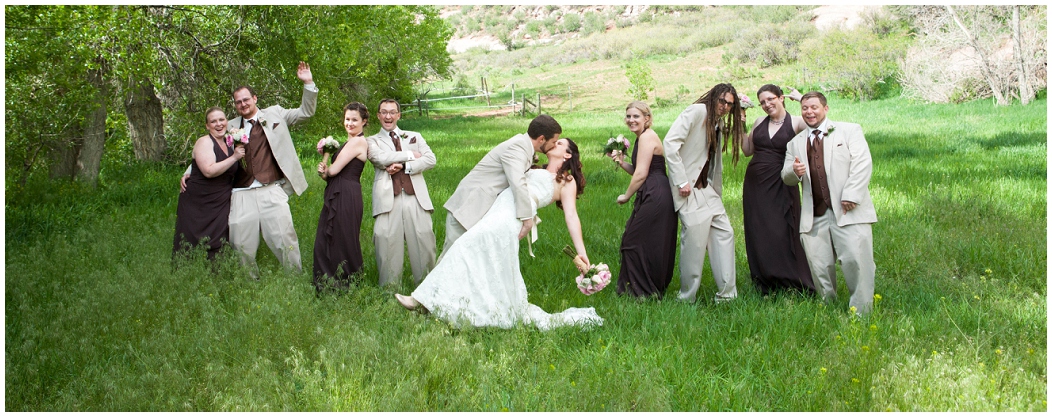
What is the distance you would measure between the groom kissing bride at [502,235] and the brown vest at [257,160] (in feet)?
6.52

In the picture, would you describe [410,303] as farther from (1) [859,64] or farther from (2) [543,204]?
(1) [859,64]

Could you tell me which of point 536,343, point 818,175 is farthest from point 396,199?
point 818,175

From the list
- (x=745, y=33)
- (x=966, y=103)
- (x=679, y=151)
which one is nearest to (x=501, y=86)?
(x=745, y=33)

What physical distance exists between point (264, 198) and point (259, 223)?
0.24 m

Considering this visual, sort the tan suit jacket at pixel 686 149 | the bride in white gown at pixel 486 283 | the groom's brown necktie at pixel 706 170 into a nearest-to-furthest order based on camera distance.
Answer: the bride in white gown at pixel 486 283
the tan suit jacket at pixel 686 149
the groom's brown necktie at pixel 706 170

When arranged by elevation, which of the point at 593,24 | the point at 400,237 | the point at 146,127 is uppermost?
the point at 593,24

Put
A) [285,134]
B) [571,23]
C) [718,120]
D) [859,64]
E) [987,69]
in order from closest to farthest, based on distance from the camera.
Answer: [718,120], [285,134], [987,69], [859,64], [571,23]

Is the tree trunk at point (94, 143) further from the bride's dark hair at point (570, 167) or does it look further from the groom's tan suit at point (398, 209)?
the bride's dark hair at point (570, 167)

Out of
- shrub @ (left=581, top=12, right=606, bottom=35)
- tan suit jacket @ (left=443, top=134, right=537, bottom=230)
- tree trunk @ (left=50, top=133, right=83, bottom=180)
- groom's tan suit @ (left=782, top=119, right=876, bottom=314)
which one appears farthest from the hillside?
tan suit jacket @ (left=443, top=134, right=537, bottom=230)

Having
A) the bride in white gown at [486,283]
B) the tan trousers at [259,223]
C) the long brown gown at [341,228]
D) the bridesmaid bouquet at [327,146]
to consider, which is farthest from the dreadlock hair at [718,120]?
the tan trousers at [259,223]

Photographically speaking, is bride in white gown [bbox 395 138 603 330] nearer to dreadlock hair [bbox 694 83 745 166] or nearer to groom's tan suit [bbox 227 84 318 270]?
dreadlock hair [bbox 694 83 745 166]

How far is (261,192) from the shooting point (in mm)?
7637

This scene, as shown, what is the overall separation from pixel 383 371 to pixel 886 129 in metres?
19.6

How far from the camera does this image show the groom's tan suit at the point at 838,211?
21.1 ft
